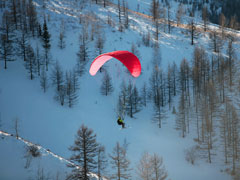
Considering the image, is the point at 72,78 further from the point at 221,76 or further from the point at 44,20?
the point at 221,76

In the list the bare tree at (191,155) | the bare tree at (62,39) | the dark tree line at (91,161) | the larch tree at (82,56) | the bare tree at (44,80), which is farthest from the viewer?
the bare tree at (62,39)

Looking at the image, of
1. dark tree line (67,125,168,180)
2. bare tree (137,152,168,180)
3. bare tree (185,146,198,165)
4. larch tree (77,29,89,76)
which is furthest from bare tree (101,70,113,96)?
bare tree (185,146,198,165)

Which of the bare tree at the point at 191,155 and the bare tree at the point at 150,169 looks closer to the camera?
the bare tree at the point at 150,169

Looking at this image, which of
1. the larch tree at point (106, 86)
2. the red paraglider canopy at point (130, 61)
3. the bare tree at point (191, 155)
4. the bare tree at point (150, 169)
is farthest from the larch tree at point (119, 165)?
the larch tree at point (106, 86)

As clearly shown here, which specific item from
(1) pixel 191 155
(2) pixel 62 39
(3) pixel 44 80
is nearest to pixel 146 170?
(1) pixel 191 155

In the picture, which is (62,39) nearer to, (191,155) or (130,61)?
(130,61)

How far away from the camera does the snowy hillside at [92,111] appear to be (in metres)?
20.8

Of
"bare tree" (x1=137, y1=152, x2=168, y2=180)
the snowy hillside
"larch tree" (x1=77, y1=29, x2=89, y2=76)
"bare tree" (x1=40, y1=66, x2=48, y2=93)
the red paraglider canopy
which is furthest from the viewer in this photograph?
"larch tree" (x1=77, y1=29, x2=89, y2=76)

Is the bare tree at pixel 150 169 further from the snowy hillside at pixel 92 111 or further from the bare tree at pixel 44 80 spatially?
the bare tree at pixel 44 80

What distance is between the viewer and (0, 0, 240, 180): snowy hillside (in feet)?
68.1

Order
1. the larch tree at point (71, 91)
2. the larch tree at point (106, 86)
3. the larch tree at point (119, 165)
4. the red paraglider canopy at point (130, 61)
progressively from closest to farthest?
1. the red paraglider canopy at point (130, 61)
2. the larch tree at point (119, 165)
3. the larch tree at point (71, 91)
4. the larch tree at point (106, 86)

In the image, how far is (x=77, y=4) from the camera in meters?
66.8

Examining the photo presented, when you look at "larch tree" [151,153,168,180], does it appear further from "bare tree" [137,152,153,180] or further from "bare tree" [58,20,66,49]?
"bare tree" [58,20,66,49]

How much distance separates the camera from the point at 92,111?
116ft
